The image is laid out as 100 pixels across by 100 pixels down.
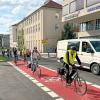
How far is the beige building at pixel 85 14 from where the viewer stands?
3731 cm

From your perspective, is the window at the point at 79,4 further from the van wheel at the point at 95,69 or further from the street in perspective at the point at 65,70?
the van wheel at the point at 95,69

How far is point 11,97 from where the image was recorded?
32.8 feet

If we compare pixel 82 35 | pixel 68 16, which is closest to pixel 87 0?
pixel 68 16

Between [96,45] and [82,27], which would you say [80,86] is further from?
[82,27]

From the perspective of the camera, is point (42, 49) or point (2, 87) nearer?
point (2, 87)

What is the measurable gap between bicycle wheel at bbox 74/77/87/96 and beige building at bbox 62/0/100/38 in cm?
2500

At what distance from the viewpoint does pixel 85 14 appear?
39219 millimetres

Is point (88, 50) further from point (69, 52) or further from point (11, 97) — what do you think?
point (11, 97)

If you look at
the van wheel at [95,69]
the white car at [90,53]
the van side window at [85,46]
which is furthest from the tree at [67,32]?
the van wheel at [95,69]

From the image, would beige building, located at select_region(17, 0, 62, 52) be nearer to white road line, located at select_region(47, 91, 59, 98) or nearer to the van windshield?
the van windshield

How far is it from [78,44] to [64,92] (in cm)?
965

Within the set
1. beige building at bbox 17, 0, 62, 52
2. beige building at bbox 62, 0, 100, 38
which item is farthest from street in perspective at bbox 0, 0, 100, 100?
beige building at bbox 17, 0, 62, 52

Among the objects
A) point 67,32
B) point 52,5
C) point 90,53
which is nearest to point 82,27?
point 67,32

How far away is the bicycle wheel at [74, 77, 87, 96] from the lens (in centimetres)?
1032
